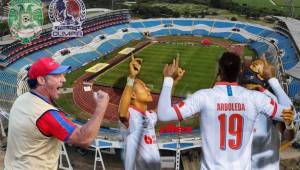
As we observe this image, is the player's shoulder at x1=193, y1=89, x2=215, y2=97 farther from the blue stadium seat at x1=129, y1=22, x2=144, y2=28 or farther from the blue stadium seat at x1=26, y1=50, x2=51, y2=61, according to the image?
the blue stadium seat at x1=129, y1=22, x2=144, y2=28

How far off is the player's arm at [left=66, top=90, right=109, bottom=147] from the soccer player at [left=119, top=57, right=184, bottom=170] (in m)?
1.20

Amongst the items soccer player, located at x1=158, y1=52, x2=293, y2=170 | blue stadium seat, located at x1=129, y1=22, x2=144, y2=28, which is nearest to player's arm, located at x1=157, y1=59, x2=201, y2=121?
soccer player, located at x1=158, y1=52, x2=293, y2=170

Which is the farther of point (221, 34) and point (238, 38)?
point (221, 34)

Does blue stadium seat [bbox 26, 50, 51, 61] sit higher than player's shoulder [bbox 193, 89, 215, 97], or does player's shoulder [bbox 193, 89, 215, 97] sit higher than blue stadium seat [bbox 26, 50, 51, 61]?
player's shoulder [bbox 193, 89, 215, 97]

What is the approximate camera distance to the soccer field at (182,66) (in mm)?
31062

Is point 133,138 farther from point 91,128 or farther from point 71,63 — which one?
point 71,63

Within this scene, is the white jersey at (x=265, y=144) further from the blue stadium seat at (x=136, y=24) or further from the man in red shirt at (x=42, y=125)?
the blue stadium seat at (x=136, y=24)

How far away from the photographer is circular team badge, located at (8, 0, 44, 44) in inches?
1104

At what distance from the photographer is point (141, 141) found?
15.6 feet

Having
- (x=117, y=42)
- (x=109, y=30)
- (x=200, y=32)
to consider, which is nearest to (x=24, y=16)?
(x=117, y=42)

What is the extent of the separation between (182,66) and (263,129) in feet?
105

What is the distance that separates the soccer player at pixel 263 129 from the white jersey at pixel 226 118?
483mm

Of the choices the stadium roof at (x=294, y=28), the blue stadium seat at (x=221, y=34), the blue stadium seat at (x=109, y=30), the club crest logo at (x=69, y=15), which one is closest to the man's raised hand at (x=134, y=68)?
the club crest logo at (x=69, y=15)

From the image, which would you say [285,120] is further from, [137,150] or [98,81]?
[98,81]
